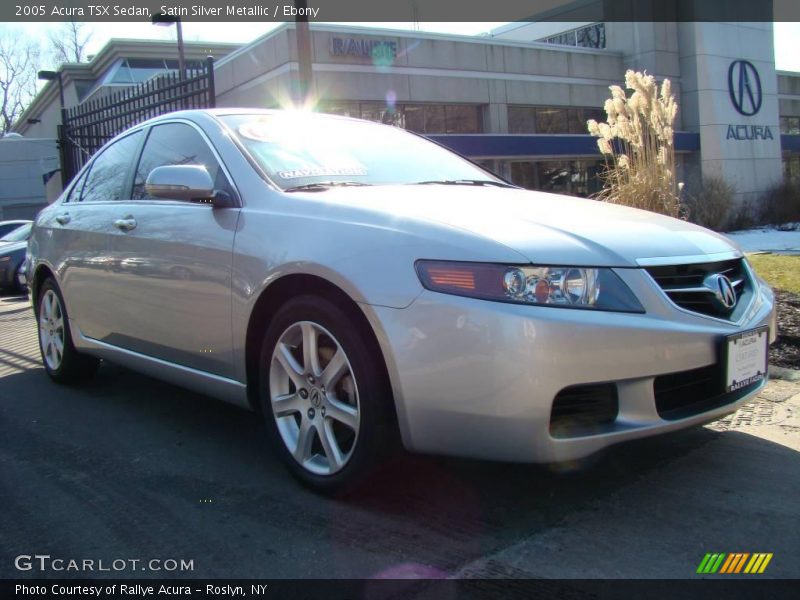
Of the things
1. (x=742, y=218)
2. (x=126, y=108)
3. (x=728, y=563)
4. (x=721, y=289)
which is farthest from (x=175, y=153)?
(x=742, y=218)

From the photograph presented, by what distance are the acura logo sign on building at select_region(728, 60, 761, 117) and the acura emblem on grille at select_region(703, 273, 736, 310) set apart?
2516cm

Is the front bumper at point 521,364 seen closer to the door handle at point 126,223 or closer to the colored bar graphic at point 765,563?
the colored bar graphic at point 765,563

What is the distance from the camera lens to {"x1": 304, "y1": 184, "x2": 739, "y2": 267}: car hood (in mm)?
2572

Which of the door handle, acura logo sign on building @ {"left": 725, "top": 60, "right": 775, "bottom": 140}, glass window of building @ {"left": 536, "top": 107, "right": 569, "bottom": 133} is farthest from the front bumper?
acura logo sign on building @ {"left": 725, "top": 60, "right": 775, "bottom": 140}

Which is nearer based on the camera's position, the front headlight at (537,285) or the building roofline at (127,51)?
the front headlight at (537,285)

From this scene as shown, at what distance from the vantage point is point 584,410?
2.51m

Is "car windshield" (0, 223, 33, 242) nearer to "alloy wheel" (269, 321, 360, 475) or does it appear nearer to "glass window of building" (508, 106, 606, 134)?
"alloy wheel" (269, 321, 360, 475)

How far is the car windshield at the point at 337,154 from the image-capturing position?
11.3ft

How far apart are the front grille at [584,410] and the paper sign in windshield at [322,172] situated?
5.31ft

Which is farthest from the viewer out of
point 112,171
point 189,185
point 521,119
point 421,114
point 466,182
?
point 521,119

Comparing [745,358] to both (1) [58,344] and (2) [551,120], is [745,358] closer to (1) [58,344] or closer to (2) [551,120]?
(1) [58,344]

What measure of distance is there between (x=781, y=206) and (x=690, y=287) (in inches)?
874

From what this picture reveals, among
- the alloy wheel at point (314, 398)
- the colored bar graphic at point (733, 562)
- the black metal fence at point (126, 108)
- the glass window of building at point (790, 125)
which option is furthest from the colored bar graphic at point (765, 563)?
the glass window of building at point (790, 125)

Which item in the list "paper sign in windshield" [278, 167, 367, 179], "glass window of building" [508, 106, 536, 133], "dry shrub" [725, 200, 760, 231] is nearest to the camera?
"paper sign in windshield" [278, 167, 367, 179]
